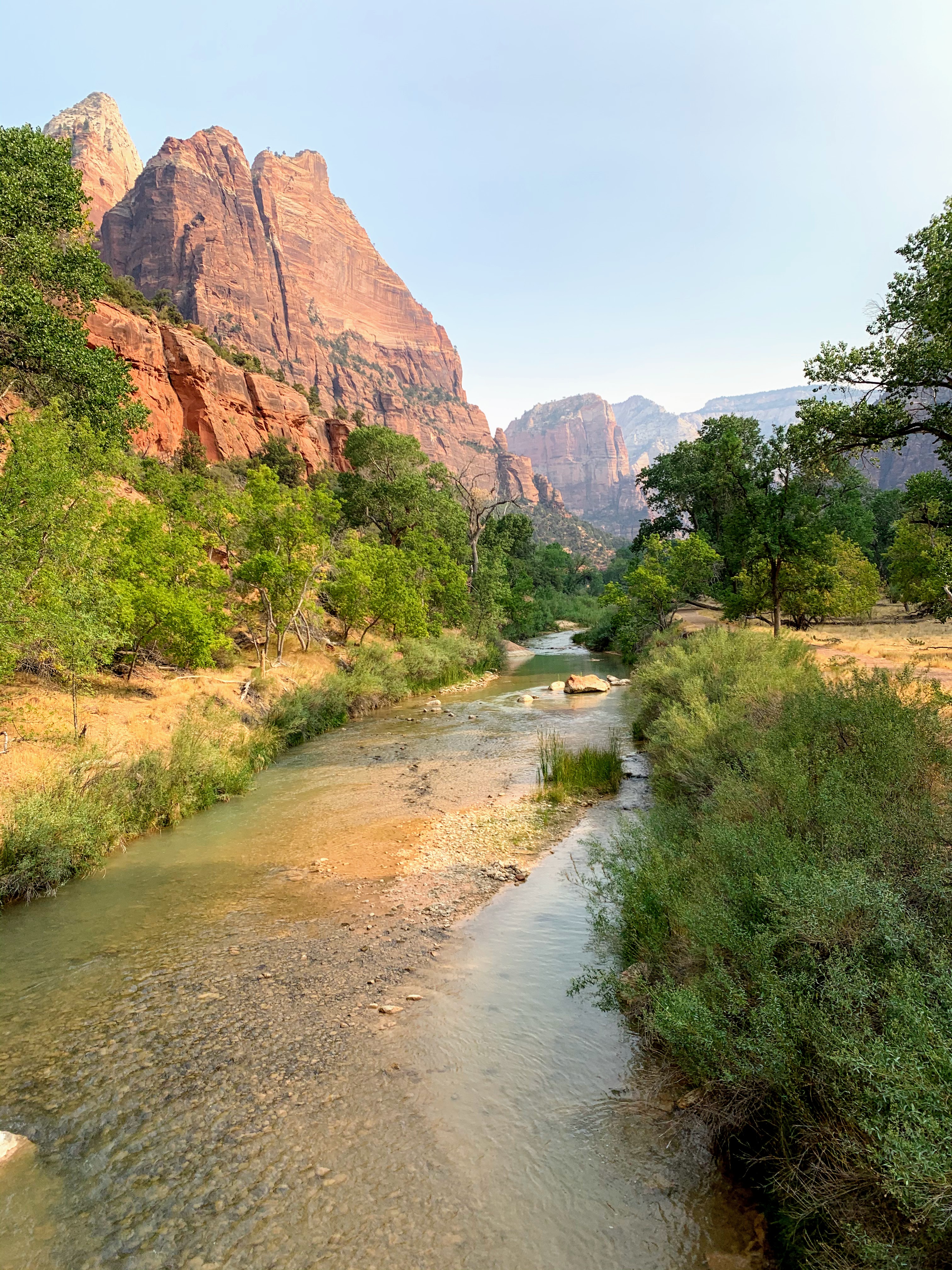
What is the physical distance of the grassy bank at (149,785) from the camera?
8.32 metres

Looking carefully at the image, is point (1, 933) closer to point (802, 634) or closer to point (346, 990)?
point (346, 990)

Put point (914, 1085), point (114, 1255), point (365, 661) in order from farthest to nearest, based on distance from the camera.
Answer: point (365, 661)
point (114, 1255)
point (914, 1085)

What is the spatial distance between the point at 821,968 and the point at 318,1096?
3.94 metres

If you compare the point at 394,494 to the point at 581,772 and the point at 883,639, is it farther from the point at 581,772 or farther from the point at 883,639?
the point at 581,772

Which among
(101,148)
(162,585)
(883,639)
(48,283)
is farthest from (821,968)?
(101,148)

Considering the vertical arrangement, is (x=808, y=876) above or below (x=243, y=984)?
above

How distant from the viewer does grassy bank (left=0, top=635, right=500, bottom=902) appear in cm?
832

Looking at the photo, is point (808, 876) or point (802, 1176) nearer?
point (802, 1176)

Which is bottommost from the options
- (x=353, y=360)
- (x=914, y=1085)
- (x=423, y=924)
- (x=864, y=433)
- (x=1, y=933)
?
(x=423, y=924)

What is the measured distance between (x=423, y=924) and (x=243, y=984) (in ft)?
7.33

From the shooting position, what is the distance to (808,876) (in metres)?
4.23

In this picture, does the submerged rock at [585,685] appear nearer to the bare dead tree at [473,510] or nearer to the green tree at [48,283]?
the bare dead tree at [473,510]

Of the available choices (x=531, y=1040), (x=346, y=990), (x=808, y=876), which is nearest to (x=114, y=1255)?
(x=346, y=990)

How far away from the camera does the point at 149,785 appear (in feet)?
36.8
